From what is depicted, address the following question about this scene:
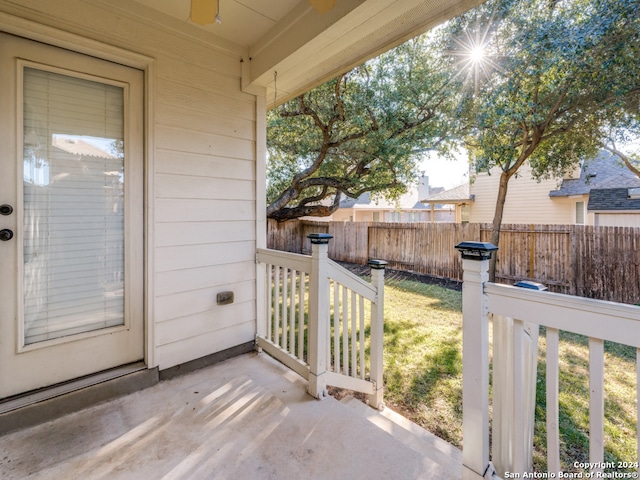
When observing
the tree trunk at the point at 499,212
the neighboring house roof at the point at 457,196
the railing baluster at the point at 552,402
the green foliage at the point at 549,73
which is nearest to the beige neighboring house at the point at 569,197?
the neighboring house roof at the point at 457,196

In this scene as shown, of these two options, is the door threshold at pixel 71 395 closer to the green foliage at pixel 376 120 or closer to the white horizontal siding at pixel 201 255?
the white horizontal siding at pixel 201 255

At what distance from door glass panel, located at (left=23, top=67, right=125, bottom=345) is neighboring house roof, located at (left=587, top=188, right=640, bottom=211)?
983 cm

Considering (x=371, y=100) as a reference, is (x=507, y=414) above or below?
below

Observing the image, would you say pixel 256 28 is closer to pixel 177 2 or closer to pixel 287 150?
pixel 177 2

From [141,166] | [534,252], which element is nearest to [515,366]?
[141,166]

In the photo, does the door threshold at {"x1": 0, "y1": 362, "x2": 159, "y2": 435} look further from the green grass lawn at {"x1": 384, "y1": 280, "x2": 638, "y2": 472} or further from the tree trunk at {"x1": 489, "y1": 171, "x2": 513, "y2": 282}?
the tree trunk at {"x1": 489, "y1": 171, "x2": 513, "y2": 282}

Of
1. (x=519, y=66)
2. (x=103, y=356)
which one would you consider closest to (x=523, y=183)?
(x=519, y=66)

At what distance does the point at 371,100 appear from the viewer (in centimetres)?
514

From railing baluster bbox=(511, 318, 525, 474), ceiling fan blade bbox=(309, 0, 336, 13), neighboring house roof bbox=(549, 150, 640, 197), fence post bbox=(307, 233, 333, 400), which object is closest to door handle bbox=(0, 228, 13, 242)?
fence post bbox=(307, 233, 333, 400)

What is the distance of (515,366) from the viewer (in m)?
1.15

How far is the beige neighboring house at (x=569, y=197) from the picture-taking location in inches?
290

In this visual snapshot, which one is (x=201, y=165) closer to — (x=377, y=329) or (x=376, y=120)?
(x=377, y=329)

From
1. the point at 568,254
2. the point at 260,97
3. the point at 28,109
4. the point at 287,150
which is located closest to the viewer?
the point at 28,109

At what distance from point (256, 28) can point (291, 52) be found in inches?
15.8
